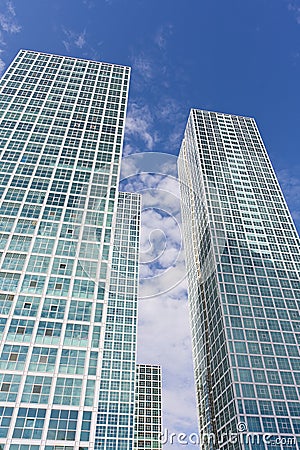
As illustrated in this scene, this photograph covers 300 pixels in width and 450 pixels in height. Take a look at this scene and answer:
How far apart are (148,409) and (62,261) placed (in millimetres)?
75967

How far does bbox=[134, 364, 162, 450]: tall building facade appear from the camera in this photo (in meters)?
114

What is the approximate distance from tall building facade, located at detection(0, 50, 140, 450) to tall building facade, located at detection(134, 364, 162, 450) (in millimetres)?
18876

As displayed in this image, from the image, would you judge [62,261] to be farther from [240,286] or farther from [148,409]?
[148,409]

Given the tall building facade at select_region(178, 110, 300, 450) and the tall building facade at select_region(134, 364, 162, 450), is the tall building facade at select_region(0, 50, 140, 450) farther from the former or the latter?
the tall building facade at select_region(178, 110, 300, 450)

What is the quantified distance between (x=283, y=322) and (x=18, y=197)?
68.1 metres

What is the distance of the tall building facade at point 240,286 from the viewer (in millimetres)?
78500

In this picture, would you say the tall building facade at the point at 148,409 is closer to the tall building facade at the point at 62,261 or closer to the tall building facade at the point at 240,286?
the tall building facade at the point at 62,261

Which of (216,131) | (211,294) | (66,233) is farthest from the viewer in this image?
(216,131)

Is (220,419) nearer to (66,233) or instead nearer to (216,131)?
(66,233)

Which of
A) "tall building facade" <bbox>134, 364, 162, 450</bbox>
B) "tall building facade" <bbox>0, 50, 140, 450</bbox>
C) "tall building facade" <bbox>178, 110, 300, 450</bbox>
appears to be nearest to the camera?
"tall building facade" <bbox>0, 50, 140, 450</bbox>

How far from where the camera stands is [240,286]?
9675cm

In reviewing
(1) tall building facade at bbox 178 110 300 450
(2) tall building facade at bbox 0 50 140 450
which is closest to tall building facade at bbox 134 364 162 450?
(2) tall building facade at bbox 0 50 140 450

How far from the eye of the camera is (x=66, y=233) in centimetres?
7200

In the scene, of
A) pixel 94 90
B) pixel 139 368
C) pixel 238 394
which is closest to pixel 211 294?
pixel 238 394
